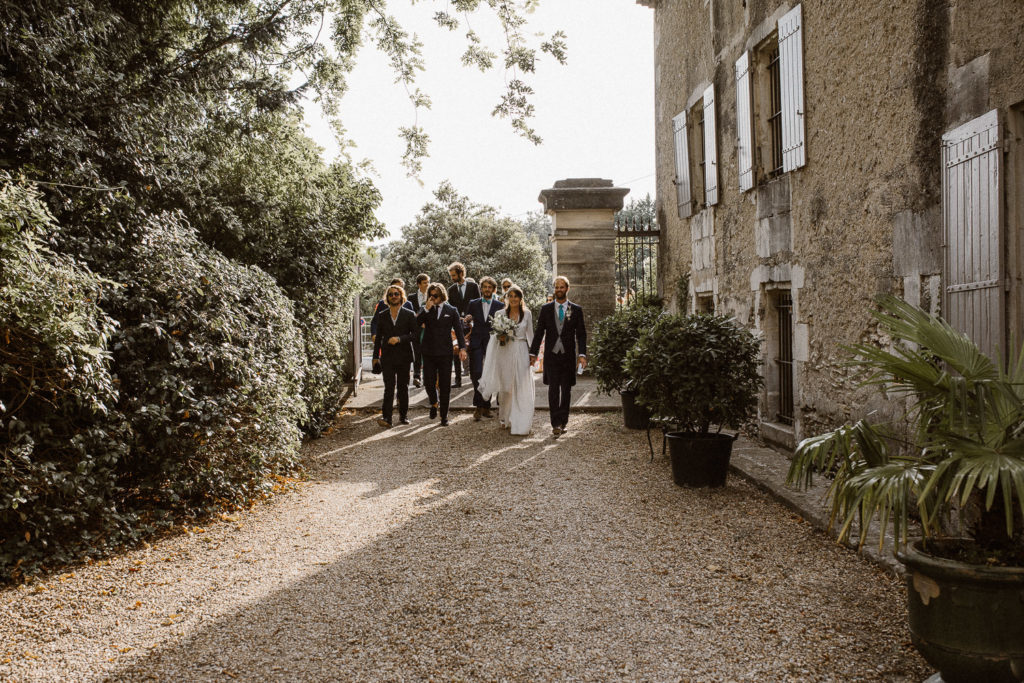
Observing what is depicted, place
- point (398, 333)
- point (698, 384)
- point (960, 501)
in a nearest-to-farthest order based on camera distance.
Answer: point (960, 501), point (698, 384), point (398, 333)

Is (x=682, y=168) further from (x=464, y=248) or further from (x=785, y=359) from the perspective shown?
(x=464, y=248)

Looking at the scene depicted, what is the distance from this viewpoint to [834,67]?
639 centimetres

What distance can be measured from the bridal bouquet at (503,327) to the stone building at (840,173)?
8.38ft

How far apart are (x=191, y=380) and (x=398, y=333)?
14.0 ft

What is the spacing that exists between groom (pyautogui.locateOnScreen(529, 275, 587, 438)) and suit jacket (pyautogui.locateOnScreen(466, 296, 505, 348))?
6.50ft

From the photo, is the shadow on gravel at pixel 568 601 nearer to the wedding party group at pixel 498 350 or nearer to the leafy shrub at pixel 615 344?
the wedding party group at pixel 498 350

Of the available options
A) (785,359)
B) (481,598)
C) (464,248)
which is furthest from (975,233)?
(464,248)

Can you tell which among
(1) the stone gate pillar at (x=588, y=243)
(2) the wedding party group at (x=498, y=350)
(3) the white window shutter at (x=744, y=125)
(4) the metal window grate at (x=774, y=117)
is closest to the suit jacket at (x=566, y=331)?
(2) the wedding party group at (x=498, y=350)

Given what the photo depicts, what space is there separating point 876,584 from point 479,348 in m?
7.62

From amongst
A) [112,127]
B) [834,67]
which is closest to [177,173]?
[112,127]

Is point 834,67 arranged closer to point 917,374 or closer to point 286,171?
point 917,374

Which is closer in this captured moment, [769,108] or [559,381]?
[769,108]

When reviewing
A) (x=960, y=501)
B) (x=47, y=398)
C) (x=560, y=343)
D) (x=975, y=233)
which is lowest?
(x=960, y=501)

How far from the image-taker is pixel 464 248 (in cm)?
2683
